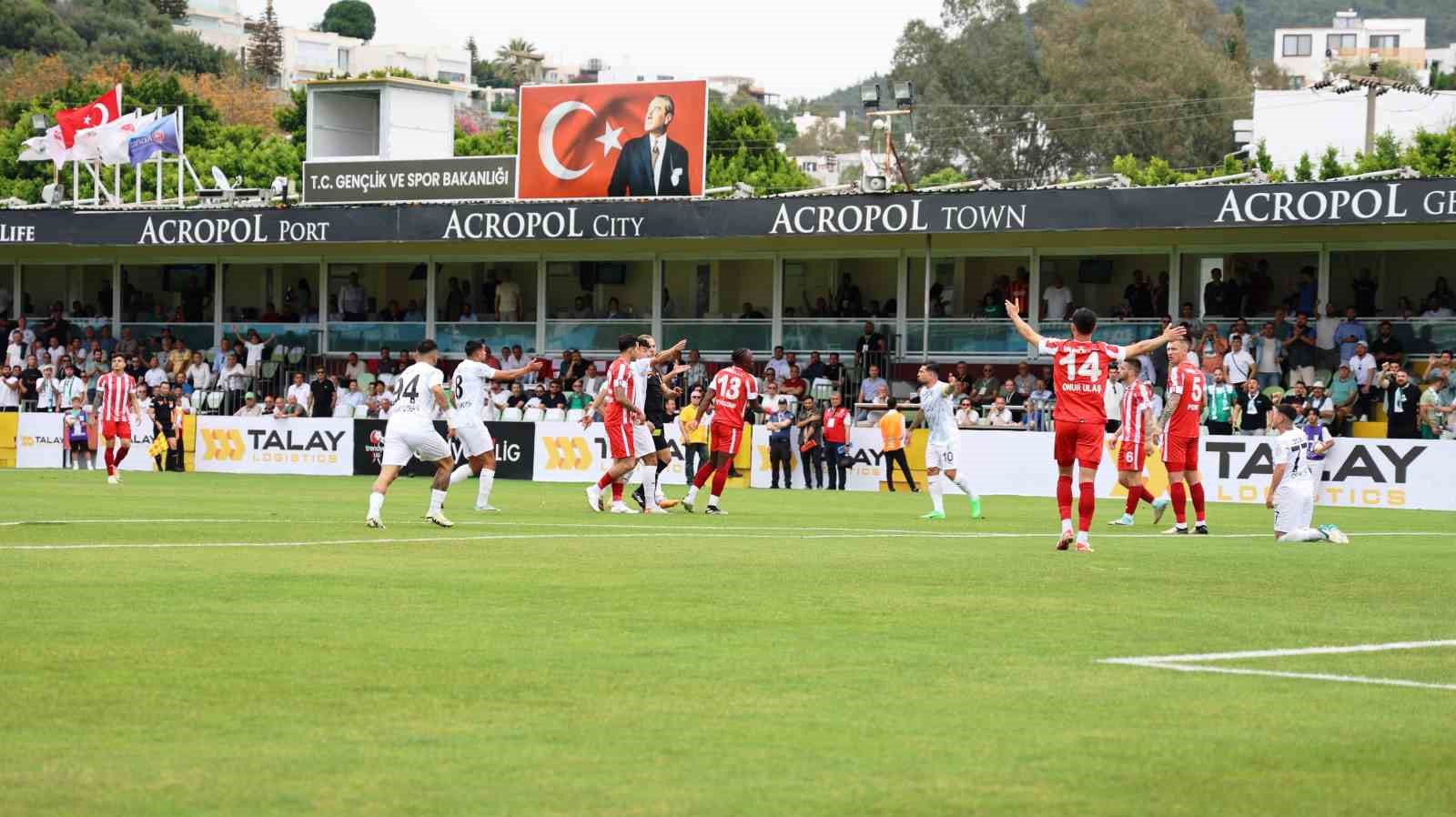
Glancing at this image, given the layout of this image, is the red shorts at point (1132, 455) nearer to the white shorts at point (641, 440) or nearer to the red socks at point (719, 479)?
the red socks at point (719, 479)

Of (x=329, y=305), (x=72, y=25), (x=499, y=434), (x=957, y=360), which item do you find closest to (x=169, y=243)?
(x=329, y=305)

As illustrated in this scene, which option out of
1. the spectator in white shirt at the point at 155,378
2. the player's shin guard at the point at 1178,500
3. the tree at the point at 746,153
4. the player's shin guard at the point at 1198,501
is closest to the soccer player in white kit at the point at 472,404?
the player's shin guard at the point at 1178,500

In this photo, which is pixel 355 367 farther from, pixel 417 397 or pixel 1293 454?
pixel 1293 454

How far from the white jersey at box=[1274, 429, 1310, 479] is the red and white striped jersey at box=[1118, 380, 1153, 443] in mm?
3834

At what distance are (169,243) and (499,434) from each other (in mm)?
12015

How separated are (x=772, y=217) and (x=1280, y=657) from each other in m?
30.2

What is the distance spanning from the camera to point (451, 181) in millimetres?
45688

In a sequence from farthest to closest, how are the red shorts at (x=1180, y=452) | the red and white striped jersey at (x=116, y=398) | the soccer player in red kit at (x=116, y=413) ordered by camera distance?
the red and white striped jersey at (x=116, y=398) → the soccer player in red kit at (x=116, y=413) → the red shorts at (x=1180, y=452)

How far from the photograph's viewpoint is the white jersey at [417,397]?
19516 millimetres

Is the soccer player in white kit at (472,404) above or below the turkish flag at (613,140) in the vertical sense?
below

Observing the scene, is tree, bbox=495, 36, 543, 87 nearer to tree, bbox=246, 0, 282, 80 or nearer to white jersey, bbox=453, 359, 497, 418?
tree, bbox=246, 0, 282, 80

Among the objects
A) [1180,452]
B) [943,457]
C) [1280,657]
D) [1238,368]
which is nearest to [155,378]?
[943,457]

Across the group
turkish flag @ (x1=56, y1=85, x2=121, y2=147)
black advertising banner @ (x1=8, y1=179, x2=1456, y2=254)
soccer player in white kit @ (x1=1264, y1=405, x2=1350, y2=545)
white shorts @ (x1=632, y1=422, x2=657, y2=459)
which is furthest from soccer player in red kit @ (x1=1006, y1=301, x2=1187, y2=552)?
turkish flag @ (x1=56, y1=85, x2=121, y2=147)

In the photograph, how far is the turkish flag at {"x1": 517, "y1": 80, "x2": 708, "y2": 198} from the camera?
42875 millimetres
